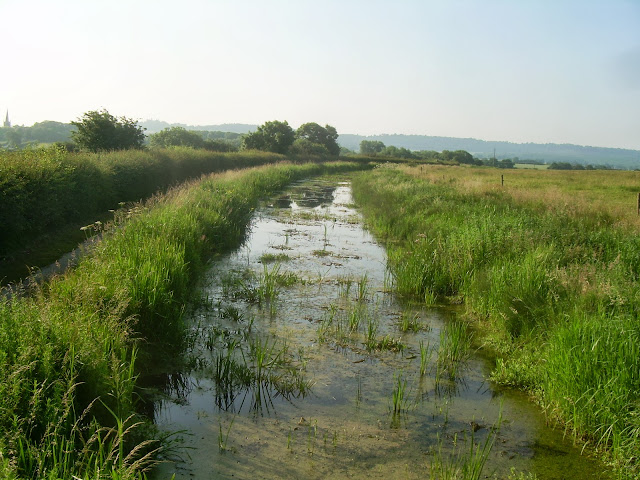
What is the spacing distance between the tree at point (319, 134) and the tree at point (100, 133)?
61.5m

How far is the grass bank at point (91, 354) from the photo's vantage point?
118 inches

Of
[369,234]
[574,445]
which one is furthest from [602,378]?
[369,234]

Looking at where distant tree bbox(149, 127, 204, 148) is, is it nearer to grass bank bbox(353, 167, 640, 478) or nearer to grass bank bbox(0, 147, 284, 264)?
grass bank bbox(0, 147, 284, 264)

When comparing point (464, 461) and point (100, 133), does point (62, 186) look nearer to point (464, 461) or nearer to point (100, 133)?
point (464, 461)

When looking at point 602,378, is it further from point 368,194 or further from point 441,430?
point 368,194

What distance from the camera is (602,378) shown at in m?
4.34

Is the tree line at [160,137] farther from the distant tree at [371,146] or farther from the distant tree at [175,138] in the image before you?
the distant tree at [371,146]

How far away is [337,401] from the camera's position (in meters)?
5.00

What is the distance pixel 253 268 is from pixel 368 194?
47.3ft

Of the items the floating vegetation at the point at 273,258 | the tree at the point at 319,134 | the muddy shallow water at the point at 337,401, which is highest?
the tree at the point at 319,134

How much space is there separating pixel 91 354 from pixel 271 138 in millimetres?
61846

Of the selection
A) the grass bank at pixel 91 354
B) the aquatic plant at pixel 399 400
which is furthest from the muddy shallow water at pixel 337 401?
the grass bank at pixel 91 354

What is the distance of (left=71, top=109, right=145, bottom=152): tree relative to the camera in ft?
83.8

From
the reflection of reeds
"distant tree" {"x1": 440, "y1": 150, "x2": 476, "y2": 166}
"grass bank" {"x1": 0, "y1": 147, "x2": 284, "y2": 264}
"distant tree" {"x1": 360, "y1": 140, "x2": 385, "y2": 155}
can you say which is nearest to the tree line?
"grass bank" {"x1": 0, "y1": 147, "x2": 284, "y2": 264}
